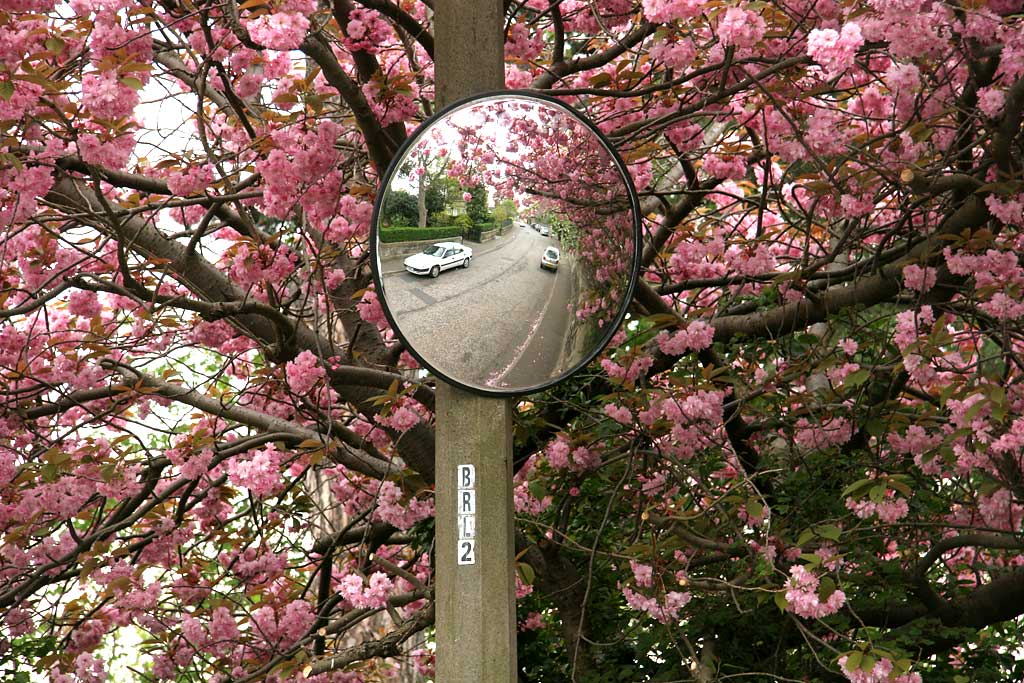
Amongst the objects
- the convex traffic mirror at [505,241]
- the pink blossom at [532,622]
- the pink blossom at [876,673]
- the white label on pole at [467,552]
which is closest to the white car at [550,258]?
the convex traffic mirror at [505,241]

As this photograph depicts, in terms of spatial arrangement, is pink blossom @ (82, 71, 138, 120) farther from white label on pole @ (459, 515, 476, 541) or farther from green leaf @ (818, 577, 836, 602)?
green leaf @ (818, 577, 836, 602)

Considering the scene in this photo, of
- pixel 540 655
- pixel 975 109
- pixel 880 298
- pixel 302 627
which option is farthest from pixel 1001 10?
pixel 302 627

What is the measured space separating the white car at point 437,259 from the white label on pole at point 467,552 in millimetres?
557

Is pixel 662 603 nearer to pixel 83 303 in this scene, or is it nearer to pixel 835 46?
pixel 835 46

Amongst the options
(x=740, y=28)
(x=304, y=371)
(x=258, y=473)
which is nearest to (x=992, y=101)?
(x=740, y=28)

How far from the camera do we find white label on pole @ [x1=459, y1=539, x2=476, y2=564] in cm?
225

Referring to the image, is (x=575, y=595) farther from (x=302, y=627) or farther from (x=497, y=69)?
(x=497, y=69)

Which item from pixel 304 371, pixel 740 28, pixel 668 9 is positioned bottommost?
pixel 304 371

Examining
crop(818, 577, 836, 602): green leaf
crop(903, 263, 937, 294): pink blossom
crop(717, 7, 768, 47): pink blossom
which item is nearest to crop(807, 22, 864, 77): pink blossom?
crop(717, 7, 768, 47): pink blossom

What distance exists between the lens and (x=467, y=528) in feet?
7.42

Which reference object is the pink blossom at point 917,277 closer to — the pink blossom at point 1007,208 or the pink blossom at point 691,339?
the pink blossom at point 1007,208

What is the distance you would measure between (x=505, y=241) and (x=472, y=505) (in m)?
0.55

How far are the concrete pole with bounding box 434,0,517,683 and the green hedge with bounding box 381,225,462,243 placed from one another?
0.89ft

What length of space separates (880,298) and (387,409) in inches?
65.4
